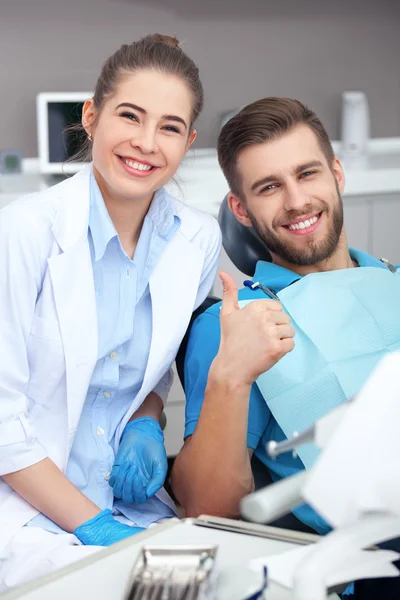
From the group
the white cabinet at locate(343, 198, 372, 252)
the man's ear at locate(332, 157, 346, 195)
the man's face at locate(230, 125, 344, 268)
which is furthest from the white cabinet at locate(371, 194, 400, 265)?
the man's face at locate(230, 125, 344, 268)

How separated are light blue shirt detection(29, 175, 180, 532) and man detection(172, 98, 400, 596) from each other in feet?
0.31

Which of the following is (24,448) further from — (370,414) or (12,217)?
(370,414)

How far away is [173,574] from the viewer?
2.81 ft

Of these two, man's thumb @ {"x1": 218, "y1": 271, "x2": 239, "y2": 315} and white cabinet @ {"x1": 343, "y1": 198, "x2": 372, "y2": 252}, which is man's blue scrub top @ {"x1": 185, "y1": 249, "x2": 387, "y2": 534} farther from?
white cabinet @ {"x1": 343, "y1": 198, "x2": 372, "y2": 252}

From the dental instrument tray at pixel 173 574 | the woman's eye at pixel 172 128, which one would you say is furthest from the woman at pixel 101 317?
the dental instrument tray at pixel 173 574

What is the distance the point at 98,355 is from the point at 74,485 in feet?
0.75

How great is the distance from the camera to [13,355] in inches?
55.6

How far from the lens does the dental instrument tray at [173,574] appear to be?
82 centimetres

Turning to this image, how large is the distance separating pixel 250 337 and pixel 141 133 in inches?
17.6

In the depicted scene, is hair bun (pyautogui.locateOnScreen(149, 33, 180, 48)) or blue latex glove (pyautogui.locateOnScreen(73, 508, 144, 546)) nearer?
blue latex glove (pyautogui.locateOnScreen(73, 508, 144, 546))

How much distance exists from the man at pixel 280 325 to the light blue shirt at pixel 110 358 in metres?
0.09

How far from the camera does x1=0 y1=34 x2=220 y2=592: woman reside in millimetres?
1405

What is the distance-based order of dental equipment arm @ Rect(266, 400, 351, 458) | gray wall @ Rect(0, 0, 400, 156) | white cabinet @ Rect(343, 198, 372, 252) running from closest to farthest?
dental equipment arm @ Rect(266, 400, 351, 458) → white cabinet @ Rect(343, 198, 372, 252) → gray wall @ Rect(0, 0, 400, 156)

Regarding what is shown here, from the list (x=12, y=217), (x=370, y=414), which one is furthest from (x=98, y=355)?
(x=370, y=414)
